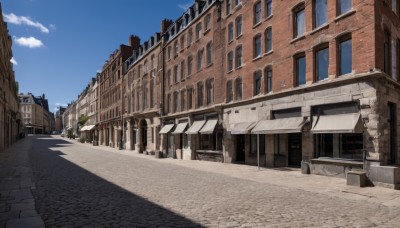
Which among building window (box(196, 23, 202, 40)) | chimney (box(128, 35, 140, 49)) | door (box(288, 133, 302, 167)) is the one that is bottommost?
door (box(288, 133, 302, 167))

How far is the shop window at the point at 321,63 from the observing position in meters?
16.1

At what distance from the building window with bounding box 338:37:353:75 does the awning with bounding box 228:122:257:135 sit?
672 centimetres

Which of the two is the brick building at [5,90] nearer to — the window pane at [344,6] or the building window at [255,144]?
the building window at [255,144]

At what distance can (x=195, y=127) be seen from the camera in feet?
88.9

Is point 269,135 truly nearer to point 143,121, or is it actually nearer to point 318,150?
point 318,150

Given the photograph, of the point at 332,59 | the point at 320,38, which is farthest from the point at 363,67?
the point at 320,38

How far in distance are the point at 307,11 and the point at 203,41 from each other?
1180cm

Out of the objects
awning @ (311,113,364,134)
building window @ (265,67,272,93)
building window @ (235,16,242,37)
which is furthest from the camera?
building window @ (235,16,242,37)

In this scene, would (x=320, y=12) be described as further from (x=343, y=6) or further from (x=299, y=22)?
(x=299, y=22)

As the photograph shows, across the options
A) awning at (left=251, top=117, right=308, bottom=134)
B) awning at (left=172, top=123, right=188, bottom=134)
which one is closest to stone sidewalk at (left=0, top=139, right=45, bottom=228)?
awning at (left=251, top=117, right=308, bottom=134)

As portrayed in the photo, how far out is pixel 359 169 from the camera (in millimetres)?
13992

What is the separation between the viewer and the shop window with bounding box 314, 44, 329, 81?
52.9 feet

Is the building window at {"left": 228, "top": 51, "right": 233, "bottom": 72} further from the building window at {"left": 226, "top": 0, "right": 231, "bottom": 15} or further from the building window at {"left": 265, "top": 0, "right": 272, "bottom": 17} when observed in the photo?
the building window at {"left": 265, "top": 0, "right": 272, "bottom": 17}

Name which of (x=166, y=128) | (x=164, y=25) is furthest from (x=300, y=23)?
(x=164, y=25)
